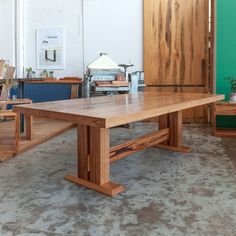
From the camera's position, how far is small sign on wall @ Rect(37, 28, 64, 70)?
5.96 metres

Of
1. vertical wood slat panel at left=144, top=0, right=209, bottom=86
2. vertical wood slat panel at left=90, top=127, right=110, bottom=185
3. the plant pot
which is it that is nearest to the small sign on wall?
vertical wood slat panel at left=144, top=0, right=209, bottom=86

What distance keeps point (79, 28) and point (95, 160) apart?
13.3 ft

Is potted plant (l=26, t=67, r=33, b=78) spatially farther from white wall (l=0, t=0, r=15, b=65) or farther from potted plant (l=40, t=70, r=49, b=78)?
white wall (l=0, t=0, r=15, b=65)

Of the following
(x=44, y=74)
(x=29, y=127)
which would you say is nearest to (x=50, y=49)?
(x=44, y=74)

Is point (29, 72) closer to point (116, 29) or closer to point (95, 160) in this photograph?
point (116, 29)

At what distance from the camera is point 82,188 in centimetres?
245

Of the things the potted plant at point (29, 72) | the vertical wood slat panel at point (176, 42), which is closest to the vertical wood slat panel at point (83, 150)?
the vertical wood slat panel at point (176, 42)

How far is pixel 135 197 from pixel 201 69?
3740 millimetres

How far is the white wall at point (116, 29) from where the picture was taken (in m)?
5.64

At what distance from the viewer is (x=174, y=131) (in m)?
3.63

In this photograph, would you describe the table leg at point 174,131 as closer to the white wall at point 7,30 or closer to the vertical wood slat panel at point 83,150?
the vertical wood slat panel at point 83,150

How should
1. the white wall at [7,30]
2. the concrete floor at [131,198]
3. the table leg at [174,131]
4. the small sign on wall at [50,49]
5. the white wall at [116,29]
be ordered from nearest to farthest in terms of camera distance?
the concrete floor at [131,198], the table leg at [174,131], the white wall at [116,29], the small sign on wall at [50,49], the white wall at [7,30]

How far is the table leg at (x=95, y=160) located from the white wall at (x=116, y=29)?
349 centimetres

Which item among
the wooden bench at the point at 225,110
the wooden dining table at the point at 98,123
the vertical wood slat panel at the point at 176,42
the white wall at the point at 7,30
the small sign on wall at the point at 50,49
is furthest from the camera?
the white wall at the point at 7,30
